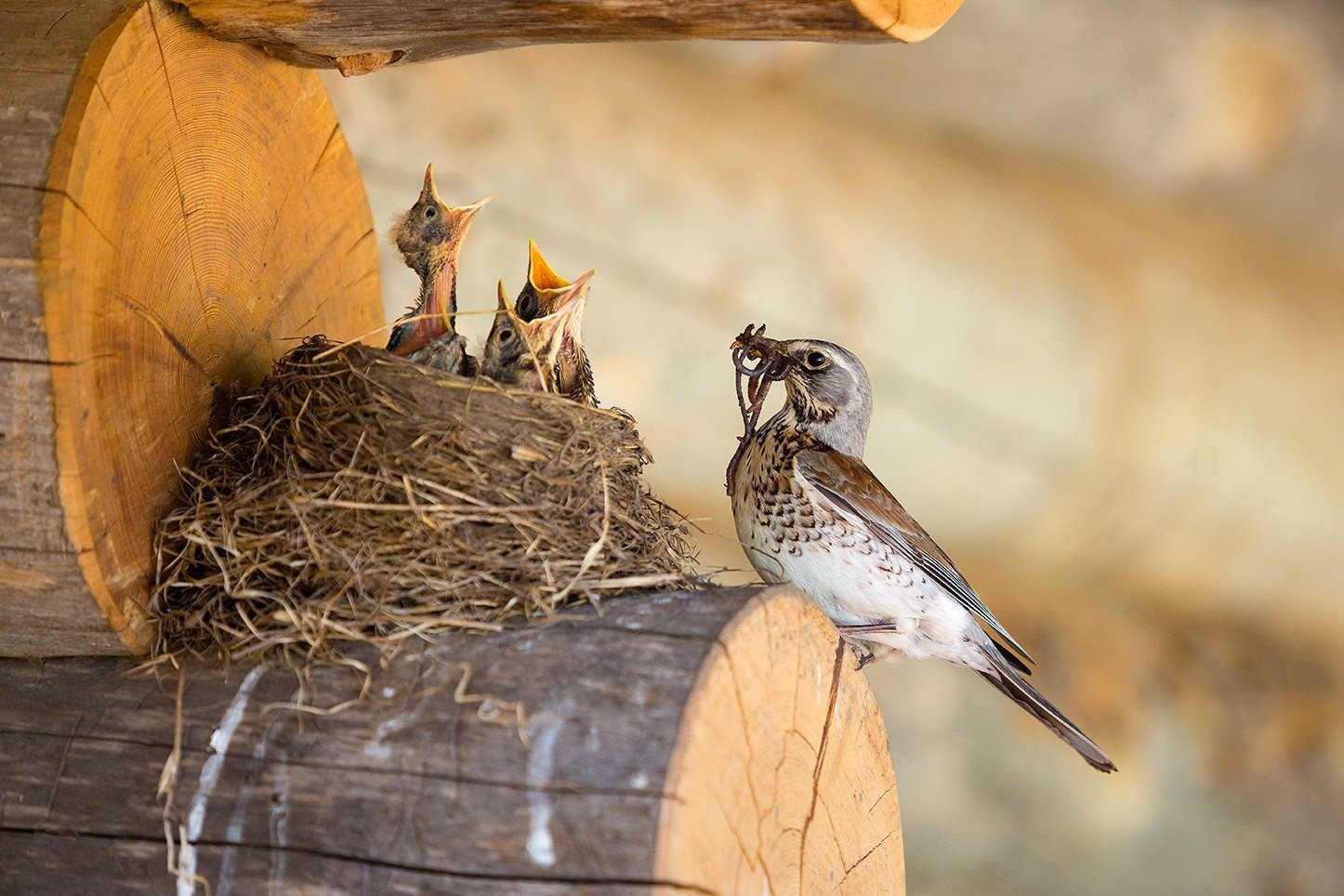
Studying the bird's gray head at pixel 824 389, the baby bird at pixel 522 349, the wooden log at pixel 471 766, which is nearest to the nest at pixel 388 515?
the wooden log at pixel 471 766

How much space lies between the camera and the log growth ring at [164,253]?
1.89 metres

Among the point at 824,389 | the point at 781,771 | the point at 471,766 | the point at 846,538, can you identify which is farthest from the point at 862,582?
the point at 471,766

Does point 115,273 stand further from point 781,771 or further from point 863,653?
point 863,653

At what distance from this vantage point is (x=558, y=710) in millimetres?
1782

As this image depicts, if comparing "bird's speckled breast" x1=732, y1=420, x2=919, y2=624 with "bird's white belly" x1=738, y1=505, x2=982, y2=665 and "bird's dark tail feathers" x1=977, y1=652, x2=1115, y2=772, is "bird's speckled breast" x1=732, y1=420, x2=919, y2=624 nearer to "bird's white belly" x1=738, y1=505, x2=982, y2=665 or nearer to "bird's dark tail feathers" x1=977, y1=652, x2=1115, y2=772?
"bird's white belly" x1=738, y1=505, x2=982, y2=665

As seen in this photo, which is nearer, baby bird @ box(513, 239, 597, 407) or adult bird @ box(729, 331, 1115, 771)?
adult bird @ box(729, 331, 1115, 771)

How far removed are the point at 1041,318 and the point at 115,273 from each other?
163 inches

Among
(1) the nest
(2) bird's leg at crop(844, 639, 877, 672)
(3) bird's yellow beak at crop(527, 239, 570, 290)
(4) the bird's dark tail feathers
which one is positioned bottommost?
(4) the bird's dark tail feathers

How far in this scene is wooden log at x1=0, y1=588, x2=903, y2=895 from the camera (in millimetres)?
1703

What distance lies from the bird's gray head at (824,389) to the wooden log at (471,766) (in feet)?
3.53

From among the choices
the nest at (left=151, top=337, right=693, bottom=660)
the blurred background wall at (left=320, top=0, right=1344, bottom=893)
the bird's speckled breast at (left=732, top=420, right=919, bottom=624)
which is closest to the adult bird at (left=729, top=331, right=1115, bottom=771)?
the bird's speckled breast at (left=732, top=420, right=919, bottom=624)

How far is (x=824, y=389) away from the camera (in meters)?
3.10

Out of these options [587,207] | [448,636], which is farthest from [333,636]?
[587,207]

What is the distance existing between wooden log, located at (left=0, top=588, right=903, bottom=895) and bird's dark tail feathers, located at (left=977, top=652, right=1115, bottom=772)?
37.2 inches
